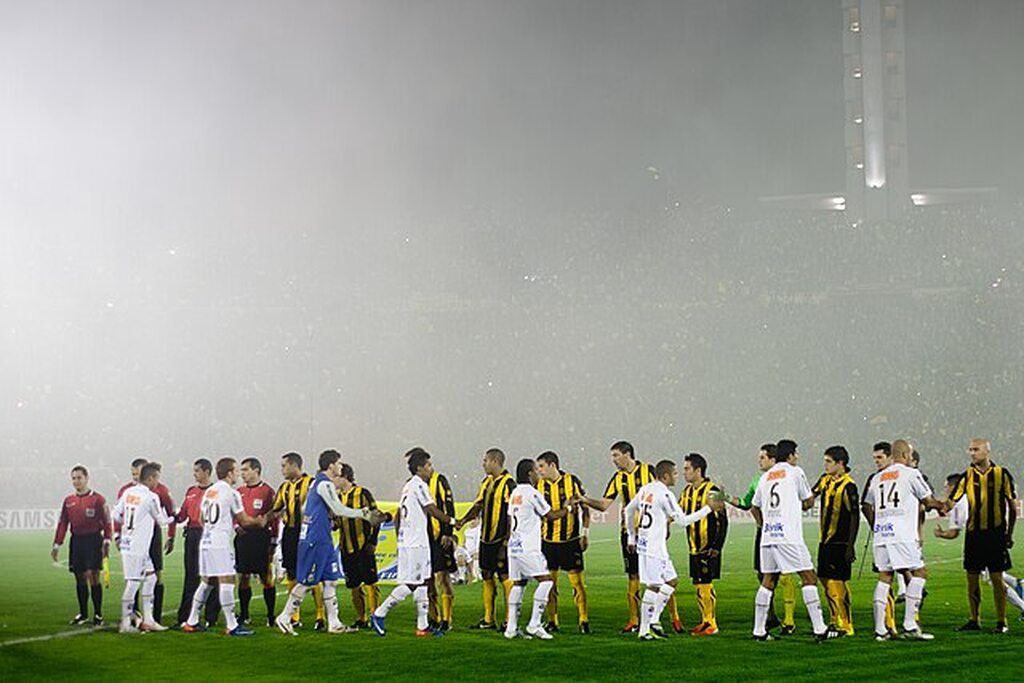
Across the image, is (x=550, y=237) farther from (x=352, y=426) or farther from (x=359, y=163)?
(x=359, y=163)

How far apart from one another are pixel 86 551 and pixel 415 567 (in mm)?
3772

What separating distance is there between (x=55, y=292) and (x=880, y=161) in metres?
29.0

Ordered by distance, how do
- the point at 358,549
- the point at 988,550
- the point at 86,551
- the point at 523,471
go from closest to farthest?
1. the point at 988,550
2. the point at 523,471
3. the point at 358,549
4. the point at 86,551

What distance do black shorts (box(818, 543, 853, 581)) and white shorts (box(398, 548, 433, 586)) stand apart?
326 cm

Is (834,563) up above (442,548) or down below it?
below

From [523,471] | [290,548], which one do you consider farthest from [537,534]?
[290,548]

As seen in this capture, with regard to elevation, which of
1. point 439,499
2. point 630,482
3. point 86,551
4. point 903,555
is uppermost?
point 630,482

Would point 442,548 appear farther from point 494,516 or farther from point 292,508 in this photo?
point 292,508

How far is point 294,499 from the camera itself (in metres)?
12.2

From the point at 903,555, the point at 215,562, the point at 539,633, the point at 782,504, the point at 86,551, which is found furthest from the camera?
the point at 86,551

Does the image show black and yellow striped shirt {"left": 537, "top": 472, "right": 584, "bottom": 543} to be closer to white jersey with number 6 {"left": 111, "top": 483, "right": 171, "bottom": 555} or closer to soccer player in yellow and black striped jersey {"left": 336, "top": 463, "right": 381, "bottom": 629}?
soccer player in yellow and black striped jersey {"left": 336, "top": 463, "right": 381, "bottom": 629}

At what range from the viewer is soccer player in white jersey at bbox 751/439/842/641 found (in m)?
10.4

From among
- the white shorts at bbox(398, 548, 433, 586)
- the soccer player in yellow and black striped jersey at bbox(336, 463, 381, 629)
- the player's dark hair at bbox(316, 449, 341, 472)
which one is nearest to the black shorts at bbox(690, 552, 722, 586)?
the white shorts at bbox(398, 548, 433, 586)

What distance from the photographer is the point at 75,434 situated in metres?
39.4
